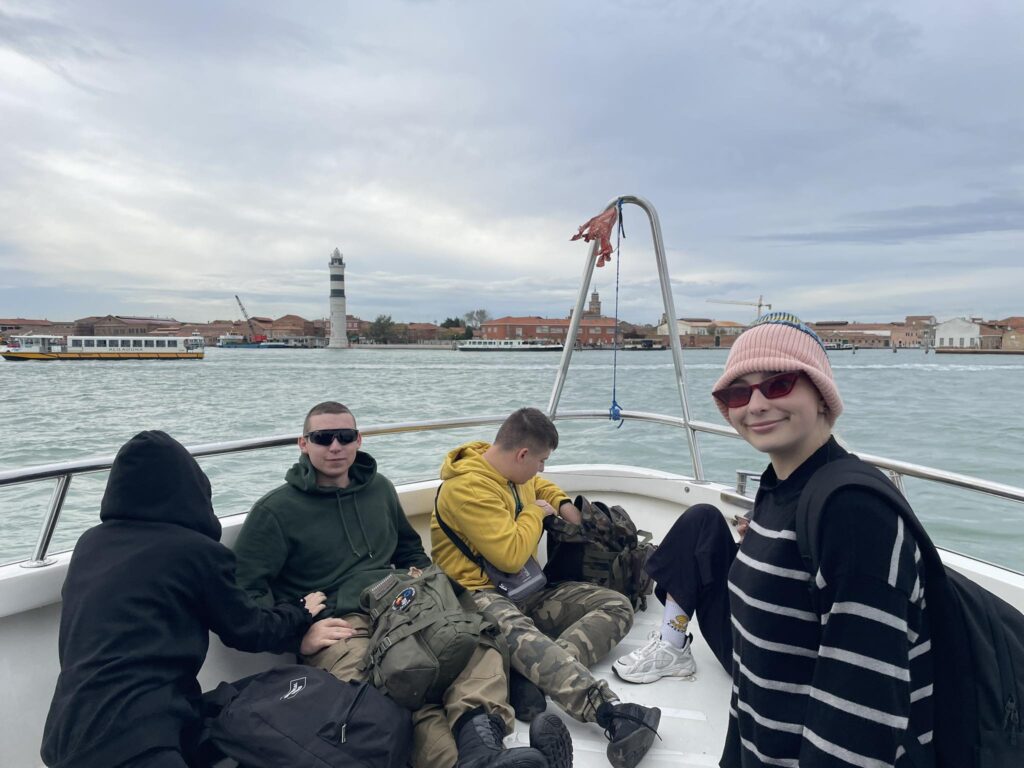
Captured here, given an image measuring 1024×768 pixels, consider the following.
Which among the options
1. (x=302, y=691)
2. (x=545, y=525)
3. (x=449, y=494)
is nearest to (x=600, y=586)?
(x=545, y=525)

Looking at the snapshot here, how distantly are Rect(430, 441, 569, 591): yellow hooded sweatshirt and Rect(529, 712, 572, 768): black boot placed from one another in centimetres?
67

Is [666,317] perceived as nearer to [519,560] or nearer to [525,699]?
[519,560]

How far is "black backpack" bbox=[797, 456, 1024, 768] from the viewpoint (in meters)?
0.87

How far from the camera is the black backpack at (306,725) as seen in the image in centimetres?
149

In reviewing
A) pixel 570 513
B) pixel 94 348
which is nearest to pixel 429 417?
pixel 570 513

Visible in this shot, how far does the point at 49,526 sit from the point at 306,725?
989mm

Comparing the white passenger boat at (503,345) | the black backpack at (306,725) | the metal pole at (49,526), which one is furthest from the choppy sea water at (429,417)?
the white passenger boat at (503,345)

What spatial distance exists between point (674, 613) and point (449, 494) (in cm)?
86

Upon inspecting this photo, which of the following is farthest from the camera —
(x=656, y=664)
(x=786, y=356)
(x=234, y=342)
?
(x=234, y=342)

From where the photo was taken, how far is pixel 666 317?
10.8 feet

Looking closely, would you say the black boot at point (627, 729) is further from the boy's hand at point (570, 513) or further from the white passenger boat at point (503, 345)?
the white passenger boat at point (503, 345)

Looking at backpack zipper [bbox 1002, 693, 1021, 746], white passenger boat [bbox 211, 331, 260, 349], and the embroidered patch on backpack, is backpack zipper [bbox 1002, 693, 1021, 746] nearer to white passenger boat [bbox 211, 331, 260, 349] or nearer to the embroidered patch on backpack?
the embroidered patch on backpack

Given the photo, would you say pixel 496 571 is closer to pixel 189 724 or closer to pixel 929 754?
pixel 189 724

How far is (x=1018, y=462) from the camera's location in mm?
13203
